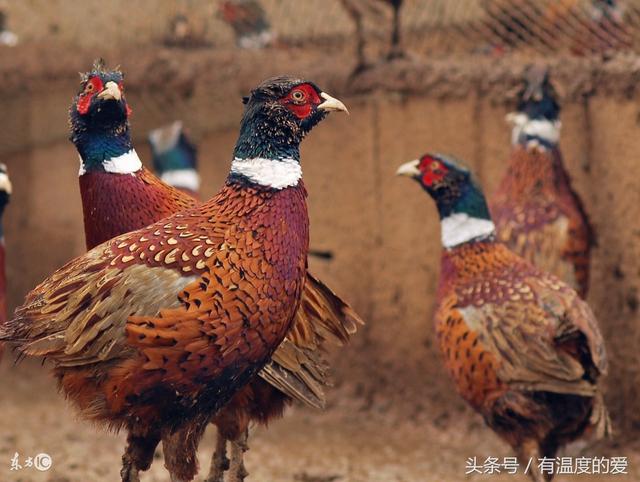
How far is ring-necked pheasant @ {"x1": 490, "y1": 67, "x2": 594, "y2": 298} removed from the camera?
5.36 m

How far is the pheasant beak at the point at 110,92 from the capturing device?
3623 mm

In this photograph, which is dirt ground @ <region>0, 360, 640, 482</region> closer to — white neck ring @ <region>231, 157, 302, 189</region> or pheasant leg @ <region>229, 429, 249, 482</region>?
pheasant leg @ <region>229, 429, 249, 482</region>

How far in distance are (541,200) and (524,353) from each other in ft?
4.07

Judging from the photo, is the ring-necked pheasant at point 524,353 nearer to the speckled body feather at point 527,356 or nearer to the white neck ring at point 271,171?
the speckled body feather at point 527,356

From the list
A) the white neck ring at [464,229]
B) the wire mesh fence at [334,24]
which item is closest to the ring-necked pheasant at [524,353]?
the white neck ring at [464,229]

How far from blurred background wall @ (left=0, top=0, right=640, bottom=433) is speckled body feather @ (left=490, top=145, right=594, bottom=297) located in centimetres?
37

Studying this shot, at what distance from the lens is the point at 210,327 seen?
2.97 metres

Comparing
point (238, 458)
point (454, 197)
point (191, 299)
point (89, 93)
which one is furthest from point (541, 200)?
point (191, 299)

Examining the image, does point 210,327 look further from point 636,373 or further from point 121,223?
point 636,373

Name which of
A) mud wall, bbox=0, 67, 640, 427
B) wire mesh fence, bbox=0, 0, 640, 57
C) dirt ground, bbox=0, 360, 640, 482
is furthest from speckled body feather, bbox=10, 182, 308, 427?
wire mesh fence, bbox=0, 0, 640, 57

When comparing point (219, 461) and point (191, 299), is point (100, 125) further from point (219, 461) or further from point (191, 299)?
point (219, 461)

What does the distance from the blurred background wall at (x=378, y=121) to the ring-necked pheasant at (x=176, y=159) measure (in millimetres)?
760

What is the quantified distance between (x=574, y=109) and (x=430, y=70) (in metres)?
0.89

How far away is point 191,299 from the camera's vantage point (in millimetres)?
2990
